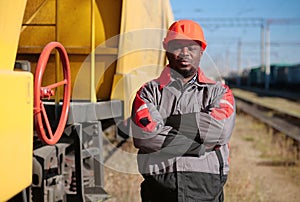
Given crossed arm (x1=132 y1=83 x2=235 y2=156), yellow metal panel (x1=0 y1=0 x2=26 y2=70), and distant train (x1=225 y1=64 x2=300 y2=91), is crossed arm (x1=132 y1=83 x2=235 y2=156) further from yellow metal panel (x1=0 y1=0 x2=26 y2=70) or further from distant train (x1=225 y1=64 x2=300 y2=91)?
distant train (x1=225 y1=64 x2=300 y2=91)

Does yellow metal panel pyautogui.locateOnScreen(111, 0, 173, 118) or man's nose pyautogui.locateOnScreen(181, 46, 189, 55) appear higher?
yellow metal panel pyautogui.locateOnScreen(111, 0, 173, 118)

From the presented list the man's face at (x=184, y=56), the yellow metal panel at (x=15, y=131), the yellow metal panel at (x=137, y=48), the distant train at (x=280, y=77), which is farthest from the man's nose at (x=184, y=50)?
the distant train at (x=280, y=77)

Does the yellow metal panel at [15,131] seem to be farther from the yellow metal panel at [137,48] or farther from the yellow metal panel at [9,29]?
the yellow metal panel at [137,48]

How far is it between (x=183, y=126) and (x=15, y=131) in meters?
0.95

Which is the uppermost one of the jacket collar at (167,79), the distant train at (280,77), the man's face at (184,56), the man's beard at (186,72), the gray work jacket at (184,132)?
the distant train at (280,77)

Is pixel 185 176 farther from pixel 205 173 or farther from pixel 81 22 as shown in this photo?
pixel 81 22

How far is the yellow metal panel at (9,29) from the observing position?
9.27 feet

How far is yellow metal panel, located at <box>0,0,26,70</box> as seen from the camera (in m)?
2.82

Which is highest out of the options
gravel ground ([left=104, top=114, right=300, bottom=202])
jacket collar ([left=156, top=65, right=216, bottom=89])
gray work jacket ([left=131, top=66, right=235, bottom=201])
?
jacket collar ([left=156, top=65, right=216, bottom=89])

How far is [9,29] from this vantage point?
115 inches

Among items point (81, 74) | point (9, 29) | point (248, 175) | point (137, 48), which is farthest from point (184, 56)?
point (248, 175)

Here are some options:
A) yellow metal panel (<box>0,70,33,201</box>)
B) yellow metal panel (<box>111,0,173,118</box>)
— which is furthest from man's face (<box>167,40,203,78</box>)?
yellow metal panel (<box>111,0,173,118</box>)

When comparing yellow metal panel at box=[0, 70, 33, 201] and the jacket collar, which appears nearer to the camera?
yellow metal panel at box=[0, 70, 33, 201]

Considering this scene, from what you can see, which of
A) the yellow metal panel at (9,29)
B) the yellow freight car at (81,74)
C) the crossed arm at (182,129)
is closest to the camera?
the yellow metal panel at (9,29)
